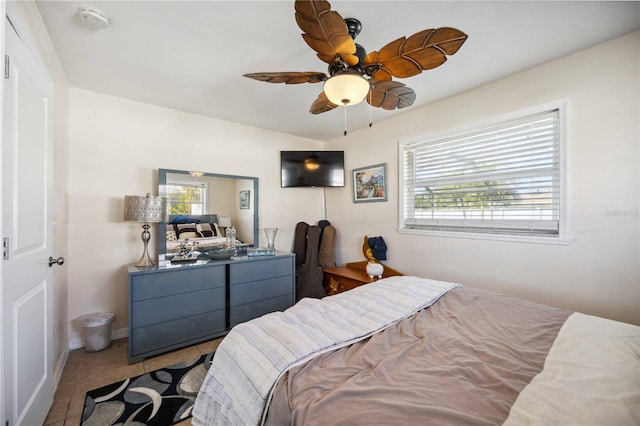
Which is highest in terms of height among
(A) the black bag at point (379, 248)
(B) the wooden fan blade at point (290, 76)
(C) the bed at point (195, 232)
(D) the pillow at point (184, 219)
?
(B) the wooden fan blade at point (290, 76)

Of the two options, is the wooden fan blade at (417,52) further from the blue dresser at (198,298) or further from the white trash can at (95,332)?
the white trash can at (95,332)

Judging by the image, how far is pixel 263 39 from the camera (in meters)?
1.74

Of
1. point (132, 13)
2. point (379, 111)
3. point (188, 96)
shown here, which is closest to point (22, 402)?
point (132, 13)

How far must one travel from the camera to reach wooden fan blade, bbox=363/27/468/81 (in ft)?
3.97

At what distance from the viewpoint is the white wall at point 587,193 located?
1.68 meters

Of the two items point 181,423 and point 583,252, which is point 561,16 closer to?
point 583,252

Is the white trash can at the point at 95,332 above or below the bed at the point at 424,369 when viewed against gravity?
below

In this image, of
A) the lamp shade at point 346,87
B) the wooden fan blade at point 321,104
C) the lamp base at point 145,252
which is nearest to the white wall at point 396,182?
the lamp base at point 145,252

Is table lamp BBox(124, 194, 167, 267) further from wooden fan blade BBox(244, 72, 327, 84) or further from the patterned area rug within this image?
wooden fan blade BBox(244, 72, 327, 84)

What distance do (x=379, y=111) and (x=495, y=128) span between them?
1.14m

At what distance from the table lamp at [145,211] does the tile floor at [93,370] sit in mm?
793

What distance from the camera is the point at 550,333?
4.02 feet

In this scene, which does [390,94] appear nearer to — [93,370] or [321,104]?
[321,104]

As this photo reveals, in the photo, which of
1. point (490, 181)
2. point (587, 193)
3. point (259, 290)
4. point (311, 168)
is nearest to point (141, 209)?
point (259, 290)
